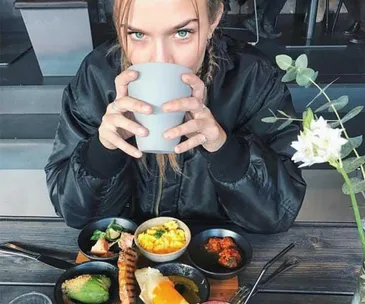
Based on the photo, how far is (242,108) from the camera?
1.18 metres

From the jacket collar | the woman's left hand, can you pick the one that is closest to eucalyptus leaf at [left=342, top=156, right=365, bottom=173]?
the woman's left hand

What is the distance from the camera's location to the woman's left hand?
0.69m

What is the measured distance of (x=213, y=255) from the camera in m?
0.92

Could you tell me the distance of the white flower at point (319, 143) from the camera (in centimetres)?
53

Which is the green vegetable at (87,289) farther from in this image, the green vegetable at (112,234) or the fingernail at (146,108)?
the fingernail at (146,108)

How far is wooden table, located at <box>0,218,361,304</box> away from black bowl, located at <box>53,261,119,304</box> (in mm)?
51

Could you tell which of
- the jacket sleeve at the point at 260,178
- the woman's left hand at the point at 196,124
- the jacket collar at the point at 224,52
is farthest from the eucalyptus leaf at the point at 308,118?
the jacket collar at the point at 224,52

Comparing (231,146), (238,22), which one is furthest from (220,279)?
(238,22)

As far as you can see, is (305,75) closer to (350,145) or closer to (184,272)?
(350,145)

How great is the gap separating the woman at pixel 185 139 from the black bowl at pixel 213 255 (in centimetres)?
9

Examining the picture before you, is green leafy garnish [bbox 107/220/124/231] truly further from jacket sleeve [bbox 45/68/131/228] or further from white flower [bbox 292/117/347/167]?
white flower [bbox 292/117/347/167]

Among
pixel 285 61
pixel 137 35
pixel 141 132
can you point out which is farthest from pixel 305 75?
pixel 137 35

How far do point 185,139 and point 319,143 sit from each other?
0.36 m

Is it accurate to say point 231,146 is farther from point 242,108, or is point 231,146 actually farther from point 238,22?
point 238,22
